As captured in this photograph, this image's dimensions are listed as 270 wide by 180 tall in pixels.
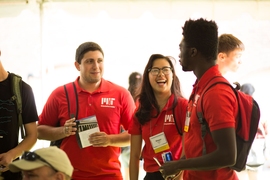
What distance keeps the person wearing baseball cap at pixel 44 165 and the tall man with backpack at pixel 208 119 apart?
1.81ft

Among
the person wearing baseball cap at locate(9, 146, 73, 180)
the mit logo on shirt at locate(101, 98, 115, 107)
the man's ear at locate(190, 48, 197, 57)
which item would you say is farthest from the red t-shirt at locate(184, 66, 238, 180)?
the mit logo on shirt at locate(101, 98, 115, 107)

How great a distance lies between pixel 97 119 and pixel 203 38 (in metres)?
1.49

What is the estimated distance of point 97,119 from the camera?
3658 millimetres

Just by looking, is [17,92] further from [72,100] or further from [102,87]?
[102,87]

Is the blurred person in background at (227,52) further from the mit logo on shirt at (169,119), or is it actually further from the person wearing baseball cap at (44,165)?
the person wearing baseball cap at (44,165)

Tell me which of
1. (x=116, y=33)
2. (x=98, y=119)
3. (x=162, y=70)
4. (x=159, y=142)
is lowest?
(x=159, y=142)

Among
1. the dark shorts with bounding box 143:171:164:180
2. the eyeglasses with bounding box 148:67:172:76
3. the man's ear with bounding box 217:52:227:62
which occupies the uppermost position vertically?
the man's ear with bounding box 217:52:227:62

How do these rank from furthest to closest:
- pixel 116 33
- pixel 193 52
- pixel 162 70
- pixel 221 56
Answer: pixel 116 33 < pixel 221 56 < pixel 162 70 < pixel 193 52

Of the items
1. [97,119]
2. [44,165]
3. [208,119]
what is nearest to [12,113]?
[97,119]

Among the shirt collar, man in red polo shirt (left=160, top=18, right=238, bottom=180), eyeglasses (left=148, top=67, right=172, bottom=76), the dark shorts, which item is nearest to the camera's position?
man in red polo shirt (left=160, top=18, right=238, bottom=180)

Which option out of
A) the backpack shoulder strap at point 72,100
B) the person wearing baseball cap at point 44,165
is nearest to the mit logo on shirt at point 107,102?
the backpack shoulder strap at point 72,100

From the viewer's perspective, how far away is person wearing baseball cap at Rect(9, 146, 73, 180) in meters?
2.37

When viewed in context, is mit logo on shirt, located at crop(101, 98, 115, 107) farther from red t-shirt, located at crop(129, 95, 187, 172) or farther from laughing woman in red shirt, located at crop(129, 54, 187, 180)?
red t-shirt, located at crop(129, 95, 187, 172)

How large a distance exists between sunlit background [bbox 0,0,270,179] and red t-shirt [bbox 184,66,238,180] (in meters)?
2.79
